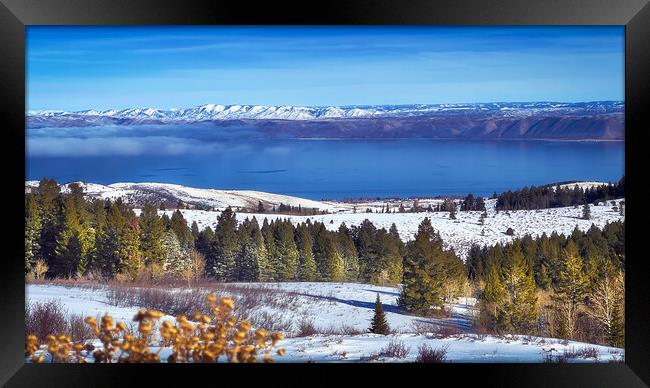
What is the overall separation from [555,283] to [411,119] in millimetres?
2214

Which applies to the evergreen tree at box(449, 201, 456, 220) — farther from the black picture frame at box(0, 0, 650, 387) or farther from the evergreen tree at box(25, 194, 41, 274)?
the evergreen tree at box(25, 194, 41, 274)

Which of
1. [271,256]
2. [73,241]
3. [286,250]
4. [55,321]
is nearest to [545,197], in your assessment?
[286,250]

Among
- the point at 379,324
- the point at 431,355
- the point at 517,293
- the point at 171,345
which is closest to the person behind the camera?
the point at 431,355

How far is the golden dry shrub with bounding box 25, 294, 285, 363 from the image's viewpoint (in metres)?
6.46

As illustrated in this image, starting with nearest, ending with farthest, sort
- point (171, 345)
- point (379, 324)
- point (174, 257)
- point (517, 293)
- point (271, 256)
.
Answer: point (171, 345) < point (379, 324) < point (517, 293) < point (174, 257) < point (271, 256)

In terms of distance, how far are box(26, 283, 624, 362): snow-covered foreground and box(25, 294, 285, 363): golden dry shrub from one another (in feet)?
0.88

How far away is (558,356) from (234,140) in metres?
3.83

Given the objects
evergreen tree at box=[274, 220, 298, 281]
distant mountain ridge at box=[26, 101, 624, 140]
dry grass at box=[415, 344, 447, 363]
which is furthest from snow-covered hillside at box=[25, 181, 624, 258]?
dry grass at box=[415, 344, 447, 363]

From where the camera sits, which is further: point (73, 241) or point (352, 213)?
point (352, 213)

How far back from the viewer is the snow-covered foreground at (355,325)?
702 centimetres

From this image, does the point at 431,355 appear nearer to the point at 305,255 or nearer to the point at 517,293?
the point at 517,293

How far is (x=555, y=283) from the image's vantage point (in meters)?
7.84
